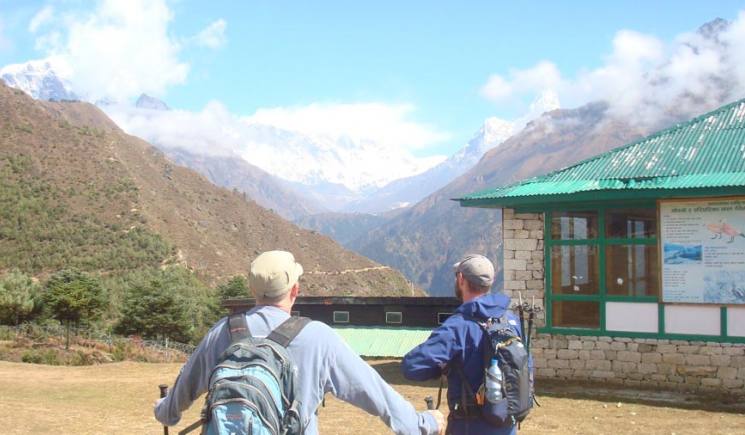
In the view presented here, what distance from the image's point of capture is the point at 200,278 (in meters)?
55.4

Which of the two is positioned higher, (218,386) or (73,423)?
(218,386)

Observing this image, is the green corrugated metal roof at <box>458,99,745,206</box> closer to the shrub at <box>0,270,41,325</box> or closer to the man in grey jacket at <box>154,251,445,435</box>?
the man in grey jacket at <box>154,251,445,435</box>

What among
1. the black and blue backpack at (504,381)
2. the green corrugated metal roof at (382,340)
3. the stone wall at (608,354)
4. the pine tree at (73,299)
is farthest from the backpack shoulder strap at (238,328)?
the pine tree at (73,299)

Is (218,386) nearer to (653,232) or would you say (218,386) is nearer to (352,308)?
(653,232)

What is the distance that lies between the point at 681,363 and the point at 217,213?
226 ft

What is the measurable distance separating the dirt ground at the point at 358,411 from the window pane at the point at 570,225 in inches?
99.8

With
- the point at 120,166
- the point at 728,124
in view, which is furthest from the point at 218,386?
the point at 120,166

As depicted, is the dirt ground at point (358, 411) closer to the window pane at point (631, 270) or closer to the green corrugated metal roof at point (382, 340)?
the window pane at point (631, 270)

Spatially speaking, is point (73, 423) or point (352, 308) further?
point (352, 308)

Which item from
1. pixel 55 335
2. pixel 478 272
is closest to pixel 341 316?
pixel 55 335

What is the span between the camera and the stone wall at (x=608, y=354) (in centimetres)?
1136

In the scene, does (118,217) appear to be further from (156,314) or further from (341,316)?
(341,316)

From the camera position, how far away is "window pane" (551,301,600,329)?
1239 cm

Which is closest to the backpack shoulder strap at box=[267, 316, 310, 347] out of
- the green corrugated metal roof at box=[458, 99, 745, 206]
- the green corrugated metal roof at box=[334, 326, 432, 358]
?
the green corrugated metal roof at box=[458, 99, 745, 206]
